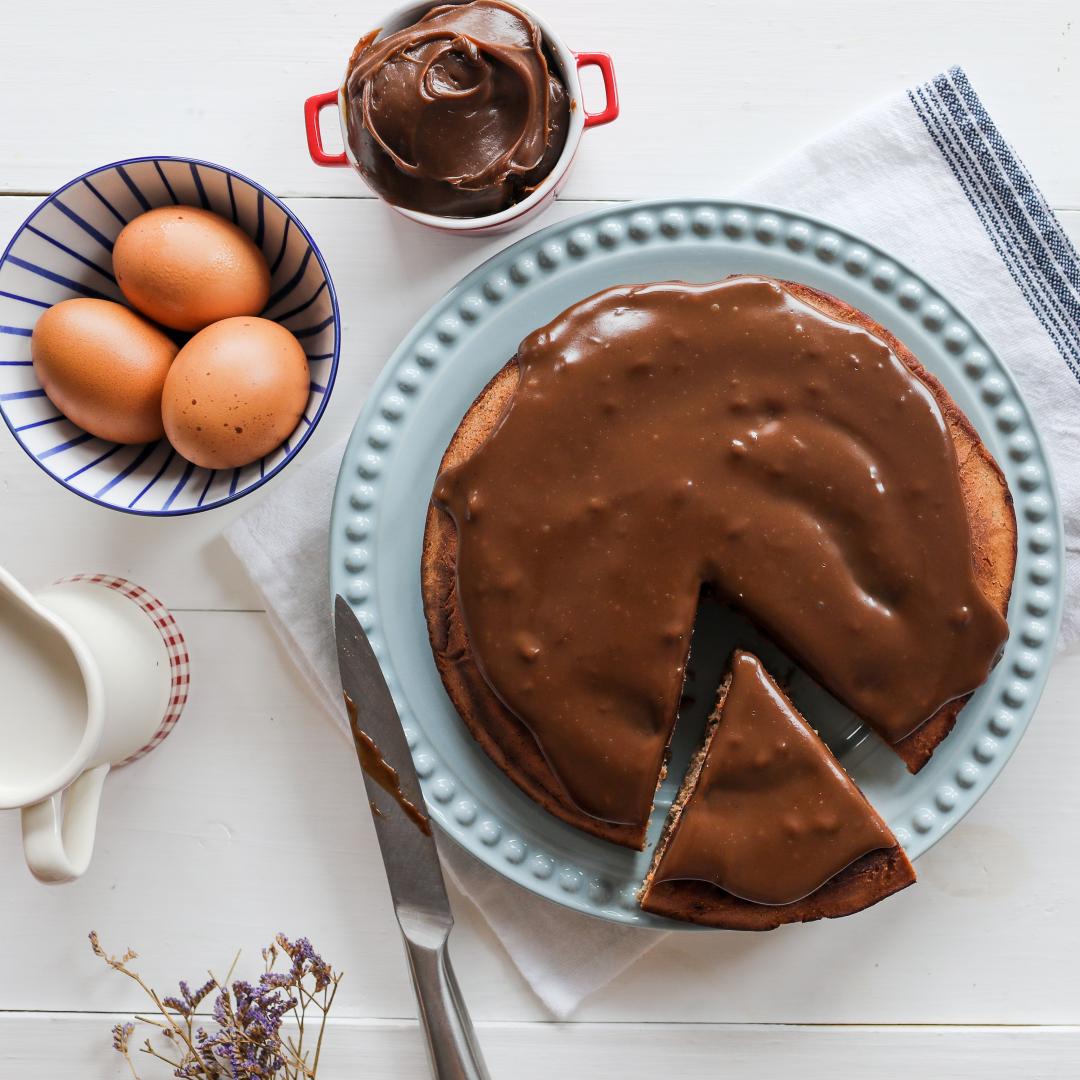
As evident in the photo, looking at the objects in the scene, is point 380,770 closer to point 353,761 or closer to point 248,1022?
point 353,761

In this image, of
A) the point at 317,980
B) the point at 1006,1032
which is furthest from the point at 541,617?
the point at 1006,1032

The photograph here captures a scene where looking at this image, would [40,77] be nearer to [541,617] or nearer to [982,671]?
[541,617]

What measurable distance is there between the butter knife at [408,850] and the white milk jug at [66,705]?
466 mm

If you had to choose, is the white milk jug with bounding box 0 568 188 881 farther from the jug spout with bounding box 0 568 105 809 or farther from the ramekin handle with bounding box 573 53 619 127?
the ramekin handle with bounding box 573 53 619 127

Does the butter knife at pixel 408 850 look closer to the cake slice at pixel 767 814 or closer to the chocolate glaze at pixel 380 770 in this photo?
the chocolate glaze at pixel 380 770

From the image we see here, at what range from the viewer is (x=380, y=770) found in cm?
223

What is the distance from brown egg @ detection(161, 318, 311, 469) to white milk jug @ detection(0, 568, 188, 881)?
451 mm

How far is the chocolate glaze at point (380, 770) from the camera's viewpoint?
7.29 feet

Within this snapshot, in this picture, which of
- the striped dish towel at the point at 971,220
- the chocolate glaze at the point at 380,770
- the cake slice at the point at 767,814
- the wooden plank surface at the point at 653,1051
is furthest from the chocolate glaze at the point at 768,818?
the striped dish towel at the point at 971,220

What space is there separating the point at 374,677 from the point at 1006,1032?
1.76 metres

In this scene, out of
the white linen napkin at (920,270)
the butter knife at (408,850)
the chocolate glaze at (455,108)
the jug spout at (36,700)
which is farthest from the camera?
the white linen napkin at (920,270)

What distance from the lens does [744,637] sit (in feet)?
7.35

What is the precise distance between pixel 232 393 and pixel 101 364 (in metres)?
0.29

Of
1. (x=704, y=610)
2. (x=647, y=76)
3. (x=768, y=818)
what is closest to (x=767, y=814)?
(x=768, y=818)
